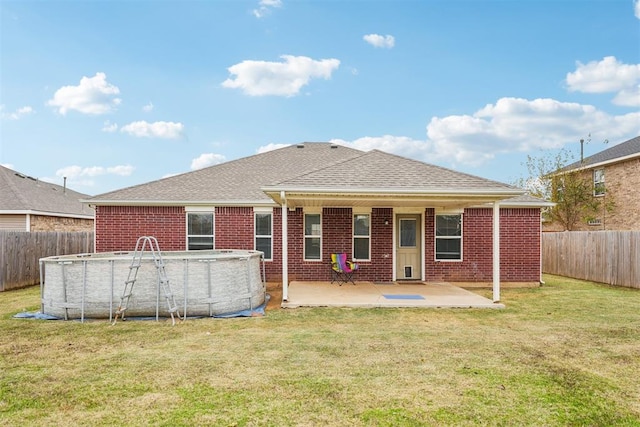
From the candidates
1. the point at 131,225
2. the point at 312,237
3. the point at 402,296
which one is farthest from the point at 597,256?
the point at 131,225

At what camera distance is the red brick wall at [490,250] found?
1235 cm

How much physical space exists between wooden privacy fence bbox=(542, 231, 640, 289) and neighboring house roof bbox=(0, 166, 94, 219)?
22681 millimetres

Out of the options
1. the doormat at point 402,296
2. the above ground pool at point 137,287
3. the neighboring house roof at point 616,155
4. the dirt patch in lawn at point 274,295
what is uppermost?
the neighboring house roof at point 616,155

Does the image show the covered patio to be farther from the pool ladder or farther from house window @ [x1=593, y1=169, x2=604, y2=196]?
house window @ [x1=593, y1=169, x2=604, y2=196]

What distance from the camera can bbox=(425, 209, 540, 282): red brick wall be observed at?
12352mm

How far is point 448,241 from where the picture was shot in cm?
1238

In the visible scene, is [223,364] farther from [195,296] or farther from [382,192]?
[382,192]

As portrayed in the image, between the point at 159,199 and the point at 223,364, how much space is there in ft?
26.7

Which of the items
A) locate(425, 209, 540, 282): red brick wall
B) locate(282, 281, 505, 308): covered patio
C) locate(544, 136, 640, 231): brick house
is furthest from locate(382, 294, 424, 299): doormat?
locate(544, 136, 640, 231): brick house

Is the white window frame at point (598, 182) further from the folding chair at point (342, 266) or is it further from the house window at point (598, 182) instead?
the folding chair at point (342, 266)

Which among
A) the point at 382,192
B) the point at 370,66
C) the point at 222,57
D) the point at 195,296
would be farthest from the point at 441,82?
the point at 195,296

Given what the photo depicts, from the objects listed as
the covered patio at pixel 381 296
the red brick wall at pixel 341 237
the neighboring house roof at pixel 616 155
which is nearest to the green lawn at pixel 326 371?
the covered patio at pixel 381 296

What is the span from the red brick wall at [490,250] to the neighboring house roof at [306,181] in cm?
357

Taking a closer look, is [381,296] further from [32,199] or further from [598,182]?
[598,182]
